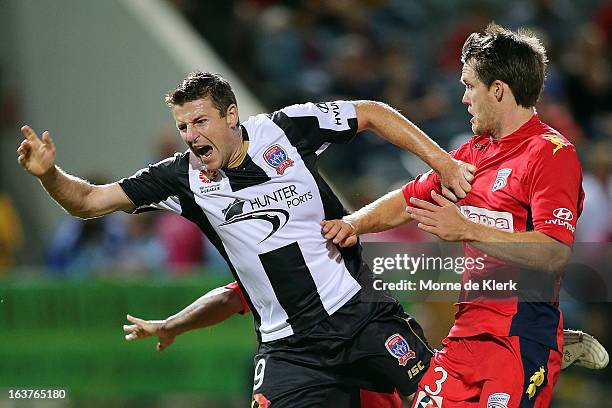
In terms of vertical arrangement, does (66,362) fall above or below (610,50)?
below

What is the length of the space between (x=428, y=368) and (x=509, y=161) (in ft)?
3.50

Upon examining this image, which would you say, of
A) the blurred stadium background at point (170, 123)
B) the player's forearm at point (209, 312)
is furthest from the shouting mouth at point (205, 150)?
the blurred stadium background at point (170, 123)

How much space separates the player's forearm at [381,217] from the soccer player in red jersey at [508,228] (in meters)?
0.32

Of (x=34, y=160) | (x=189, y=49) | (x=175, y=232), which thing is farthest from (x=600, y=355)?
(x=189, y=49)

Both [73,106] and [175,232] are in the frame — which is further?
[73,106]

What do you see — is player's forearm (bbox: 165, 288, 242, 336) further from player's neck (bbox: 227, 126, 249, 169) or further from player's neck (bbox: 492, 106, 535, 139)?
player's neck (bbox: 492, 106, 535, 139)

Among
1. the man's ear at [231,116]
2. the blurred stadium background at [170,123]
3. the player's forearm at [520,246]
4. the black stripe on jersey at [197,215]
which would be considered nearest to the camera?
the player's forearm at [520,246]

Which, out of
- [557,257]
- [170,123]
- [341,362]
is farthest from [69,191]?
[170,123]

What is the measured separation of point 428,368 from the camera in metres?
5.14

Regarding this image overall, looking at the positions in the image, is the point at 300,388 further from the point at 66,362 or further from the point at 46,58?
the point at 46,58

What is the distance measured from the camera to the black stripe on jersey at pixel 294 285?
17.1 feet

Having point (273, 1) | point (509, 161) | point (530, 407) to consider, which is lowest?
point (530, 407)

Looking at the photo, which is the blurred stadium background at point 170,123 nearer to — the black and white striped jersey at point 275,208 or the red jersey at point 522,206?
the black and white striped jersey at point 275,208

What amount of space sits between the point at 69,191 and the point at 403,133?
1.57 meters
